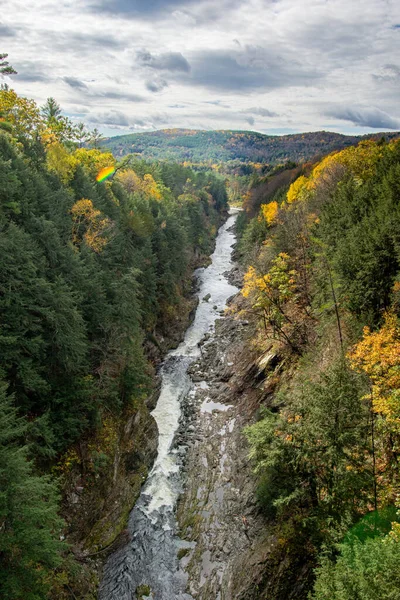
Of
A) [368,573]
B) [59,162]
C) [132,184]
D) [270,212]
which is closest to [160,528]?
[368,573]

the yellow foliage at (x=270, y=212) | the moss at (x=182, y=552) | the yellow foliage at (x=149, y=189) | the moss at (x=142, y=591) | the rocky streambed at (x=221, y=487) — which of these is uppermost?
the yellow foliage at (x=149, y=189)

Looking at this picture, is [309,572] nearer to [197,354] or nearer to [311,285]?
[311,285]

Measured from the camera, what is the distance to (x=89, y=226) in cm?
3030

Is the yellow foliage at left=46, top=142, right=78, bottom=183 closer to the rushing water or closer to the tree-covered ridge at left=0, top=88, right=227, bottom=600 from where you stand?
the tree-covered ridge at left=0, top=88, right=227, bottom=600

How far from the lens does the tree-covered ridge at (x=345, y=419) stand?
37.8 feet

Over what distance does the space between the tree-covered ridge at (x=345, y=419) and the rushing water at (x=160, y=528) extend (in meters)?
6.00

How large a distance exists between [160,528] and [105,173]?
40544mm

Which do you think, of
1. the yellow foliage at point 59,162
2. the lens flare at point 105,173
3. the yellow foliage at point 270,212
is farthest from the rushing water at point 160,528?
the yellow foliage at point 270,212

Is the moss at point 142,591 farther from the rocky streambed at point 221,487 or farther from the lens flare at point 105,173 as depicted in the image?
the lens flare at point 105,173

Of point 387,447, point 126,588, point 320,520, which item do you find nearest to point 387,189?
point 387,447

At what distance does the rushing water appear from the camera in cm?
1778

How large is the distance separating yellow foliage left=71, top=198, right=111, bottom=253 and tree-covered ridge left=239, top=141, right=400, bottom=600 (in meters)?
13.6

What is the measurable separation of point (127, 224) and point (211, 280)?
85.9 ft

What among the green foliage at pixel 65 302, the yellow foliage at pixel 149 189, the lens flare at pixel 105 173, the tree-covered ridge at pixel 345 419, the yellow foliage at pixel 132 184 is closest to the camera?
the tree-covered ridge at pixel 345 419
